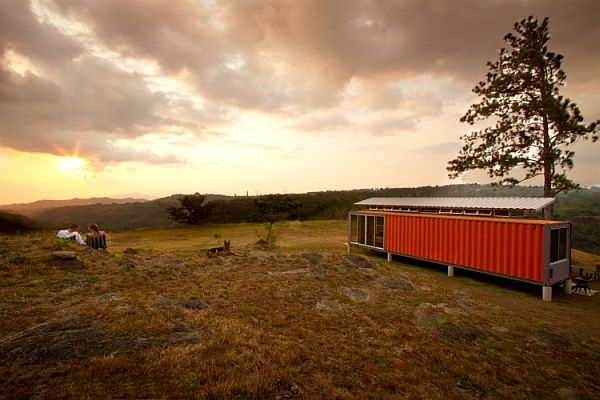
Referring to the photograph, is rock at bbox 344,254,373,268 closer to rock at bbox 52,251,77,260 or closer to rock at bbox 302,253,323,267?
rock at bbox 302,253,323,267

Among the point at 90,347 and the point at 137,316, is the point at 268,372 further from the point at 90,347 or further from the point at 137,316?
the point at 137,316

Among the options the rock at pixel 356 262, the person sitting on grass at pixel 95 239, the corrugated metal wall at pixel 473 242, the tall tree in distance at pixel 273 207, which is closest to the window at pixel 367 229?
the corrugated metal wall at pixel 473 242

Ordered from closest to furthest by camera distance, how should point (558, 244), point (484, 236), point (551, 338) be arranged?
point (551, 338) < point (558, 244) < point (484, 236)

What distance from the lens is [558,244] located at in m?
11.4

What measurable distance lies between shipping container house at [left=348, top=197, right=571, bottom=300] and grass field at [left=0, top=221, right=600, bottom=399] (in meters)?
1.38

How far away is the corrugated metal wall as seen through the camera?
10.8 metres

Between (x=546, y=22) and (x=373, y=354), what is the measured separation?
826 inches

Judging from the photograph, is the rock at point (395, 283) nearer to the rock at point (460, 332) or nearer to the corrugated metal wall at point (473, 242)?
the rock at point (460, 332)

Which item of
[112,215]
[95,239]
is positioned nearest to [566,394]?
[95,239]

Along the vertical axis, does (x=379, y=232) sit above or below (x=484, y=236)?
below

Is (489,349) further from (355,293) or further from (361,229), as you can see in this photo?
(361,229)

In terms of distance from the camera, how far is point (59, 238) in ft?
38.8

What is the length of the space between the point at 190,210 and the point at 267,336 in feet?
113

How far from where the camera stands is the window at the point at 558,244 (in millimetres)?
11148
